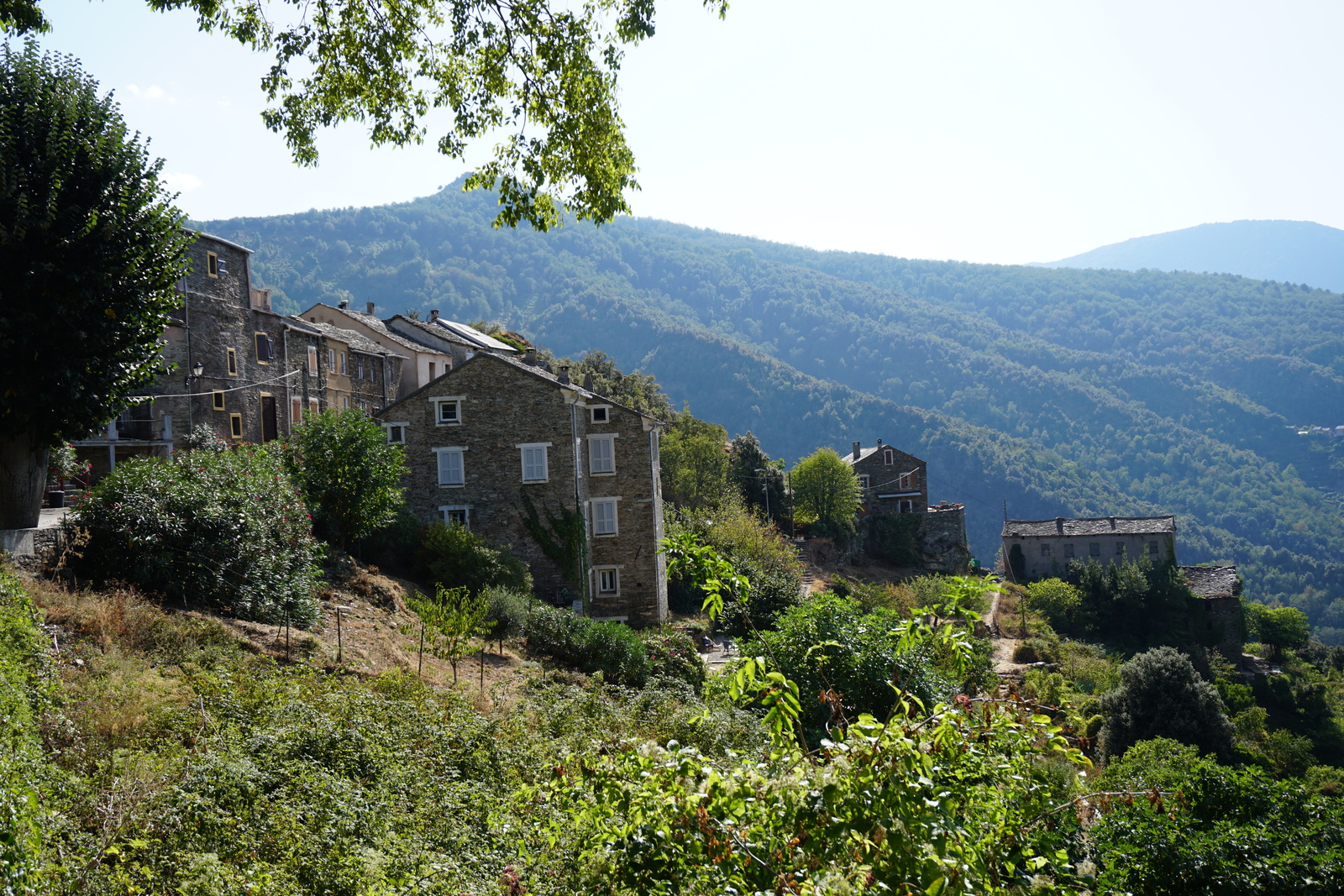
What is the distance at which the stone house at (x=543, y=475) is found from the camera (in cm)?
3145

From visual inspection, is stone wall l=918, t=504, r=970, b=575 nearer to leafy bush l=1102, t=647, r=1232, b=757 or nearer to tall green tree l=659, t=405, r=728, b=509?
tall green tree l=659, t=405, r=728, b=509

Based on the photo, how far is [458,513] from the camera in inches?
1252

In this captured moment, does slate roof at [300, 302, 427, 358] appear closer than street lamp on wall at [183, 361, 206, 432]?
No

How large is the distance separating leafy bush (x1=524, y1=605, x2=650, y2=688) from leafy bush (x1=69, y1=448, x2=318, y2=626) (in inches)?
229

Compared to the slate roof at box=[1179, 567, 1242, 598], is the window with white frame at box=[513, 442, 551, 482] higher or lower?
higher

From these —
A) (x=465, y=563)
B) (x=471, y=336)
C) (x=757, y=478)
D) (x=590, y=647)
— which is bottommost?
(x=590, y=647)

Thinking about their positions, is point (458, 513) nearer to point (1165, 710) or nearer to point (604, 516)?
point (604, 516)

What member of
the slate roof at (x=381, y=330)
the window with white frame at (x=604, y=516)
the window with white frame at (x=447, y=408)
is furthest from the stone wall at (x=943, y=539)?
the window with white frame at (x=447, y=408)

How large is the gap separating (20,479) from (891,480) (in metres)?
69.0

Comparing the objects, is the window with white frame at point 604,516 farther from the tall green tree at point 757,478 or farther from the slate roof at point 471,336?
the tall green tree at point 757,478

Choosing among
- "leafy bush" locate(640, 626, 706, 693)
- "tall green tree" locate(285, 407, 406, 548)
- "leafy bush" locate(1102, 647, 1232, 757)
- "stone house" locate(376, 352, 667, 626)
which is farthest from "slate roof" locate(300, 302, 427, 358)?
"leafy bush" locate(1102, 647, 1232, 757)

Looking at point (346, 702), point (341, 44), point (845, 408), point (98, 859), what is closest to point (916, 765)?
point (98, 859)

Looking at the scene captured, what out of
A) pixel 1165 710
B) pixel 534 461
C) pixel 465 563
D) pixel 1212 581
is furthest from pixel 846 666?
pixel 1212 581

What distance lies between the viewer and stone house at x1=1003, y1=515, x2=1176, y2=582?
2719 inches
